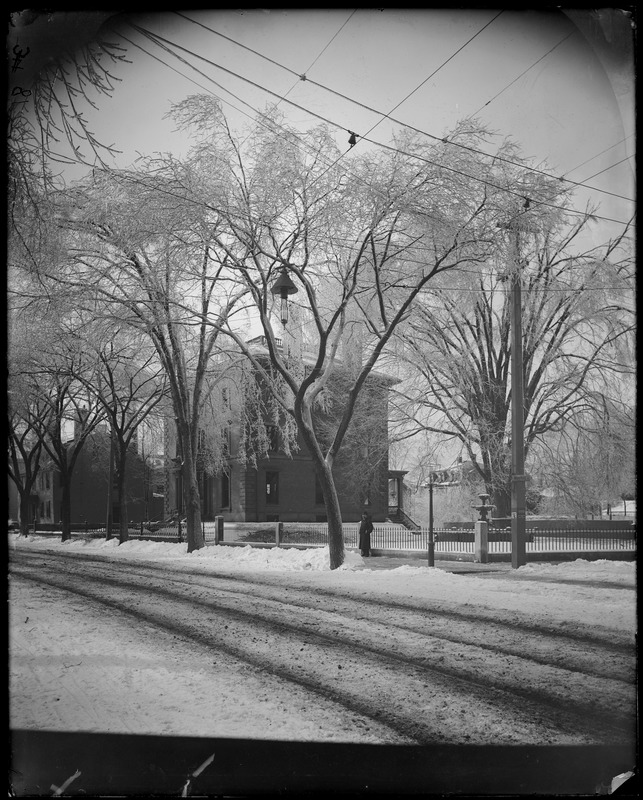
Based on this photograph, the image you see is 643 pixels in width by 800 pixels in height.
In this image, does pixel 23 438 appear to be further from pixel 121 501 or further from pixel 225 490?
pixel 225 490

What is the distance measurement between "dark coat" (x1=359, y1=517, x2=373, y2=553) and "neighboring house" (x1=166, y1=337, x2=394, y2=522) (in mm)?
93

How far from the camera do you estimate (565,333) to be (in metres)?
5.12

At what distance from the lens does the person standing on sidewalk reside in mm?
5035

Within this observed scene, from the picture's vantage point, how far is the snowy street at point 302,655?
345 centimetres

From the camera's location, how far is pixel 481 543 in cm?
568

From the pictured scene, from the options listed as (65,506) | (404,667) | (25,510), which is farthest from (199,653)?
(65,506)

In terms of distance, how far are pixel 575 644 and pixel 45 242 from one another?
4315mm

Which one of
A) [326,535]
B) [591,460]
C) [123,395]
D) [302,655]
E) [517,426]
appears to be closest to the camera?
[302,655]

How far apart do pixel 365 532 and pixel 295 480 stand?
70 cm

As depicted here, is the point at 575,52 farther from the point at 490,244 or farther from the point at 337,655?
the point at 337,655

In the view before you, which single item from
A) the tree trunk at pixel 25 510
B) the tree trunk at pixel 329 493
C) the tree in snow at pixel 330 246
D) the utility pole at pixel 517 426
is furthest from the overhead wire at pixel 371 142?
the tree trunk at pixel 25 510

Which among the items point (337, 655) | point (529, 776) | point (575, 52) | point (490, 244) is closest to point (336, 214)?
point (490, 244)

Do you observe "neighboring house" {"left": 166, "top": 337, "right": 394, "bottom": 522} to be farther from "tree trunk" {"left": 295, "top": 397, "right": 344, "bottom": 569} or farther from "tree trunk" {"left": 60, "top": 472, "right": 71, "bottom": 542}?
"tree trunk" {"left": 60, "top": 472, "right": 71, "bottom": 542}

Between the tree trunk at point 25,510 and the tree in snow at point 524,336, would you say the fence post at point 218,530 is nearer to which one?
the tree trunk at point 25,510
